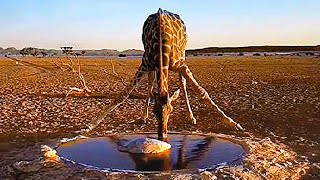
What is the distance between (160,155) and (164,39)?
2172mm

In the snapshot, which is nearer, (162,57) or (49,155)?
(49,155)

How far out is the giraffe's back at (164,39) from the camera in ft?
29.2

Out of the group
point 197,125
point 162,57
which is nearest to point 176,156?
point 162,57

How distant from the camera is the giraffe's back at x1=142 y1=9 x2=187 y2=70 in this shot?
29.2 feet

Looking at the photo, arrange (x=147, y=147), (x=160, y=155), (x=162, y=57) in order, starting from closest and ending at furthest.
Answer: (x=160, y=155) < (x=147, y=147) < (x=162, y=57)

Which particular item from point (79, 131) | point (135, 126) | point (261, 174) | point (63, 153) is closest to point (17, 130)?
point (79, 131)

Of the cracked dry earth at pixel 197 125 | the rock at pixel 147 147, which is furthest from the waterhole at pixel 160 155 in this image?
the cracked dry earth at pixel 197 125

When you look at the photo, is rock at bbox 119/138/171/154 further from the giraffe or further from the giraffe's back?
the giraffe's back

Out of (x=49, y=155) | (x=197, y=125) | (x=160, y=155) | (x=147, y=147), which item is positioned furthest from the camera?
(x=197, y=125)

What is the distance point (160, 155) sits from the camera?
27.1 feet

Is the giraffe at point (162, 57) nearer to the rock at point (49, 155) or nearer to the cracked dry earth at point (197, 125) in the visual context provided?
the rock at point (49, 155)

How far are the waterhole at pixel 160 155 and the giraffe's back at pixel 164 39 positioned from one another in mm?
1634

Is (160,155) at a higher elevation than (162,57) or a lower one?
lower

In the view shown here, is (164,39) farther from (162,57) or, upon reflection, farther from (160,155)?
(160,155)
